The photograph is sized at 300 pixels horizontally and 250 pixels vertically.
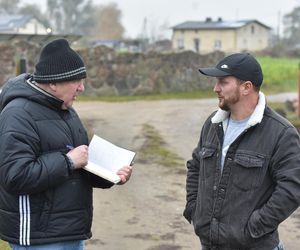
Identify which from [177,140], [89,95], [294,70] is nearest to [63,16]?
[294,70]

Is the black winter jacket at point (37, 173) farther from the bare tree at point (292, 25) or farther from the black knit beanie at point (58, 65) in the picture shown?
the bare tree at point (292, 25)

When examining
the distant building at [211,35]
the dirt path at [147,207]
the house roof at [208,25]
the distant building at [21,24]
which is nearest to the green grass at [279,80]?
the dirt path at [147,207]

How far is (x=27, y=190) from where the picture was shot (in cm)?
317

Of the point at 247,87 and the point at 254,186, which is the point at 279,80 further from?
the point at 254,186

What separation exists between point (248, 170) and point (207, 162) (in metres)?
0.28

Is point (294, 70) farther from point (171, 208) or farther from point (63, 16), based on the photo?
point (63, 16)

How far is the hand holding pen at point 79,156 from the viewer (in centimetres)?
330

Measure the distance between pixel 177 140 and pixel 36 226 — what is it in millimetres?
8920

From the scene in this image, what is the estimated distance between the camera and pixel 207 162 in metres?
3.56

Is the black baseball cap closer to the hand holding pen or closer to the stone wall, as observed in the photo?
the hand holding pen

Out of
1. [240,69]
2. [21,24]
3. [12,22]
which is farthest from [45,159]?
[12,22]

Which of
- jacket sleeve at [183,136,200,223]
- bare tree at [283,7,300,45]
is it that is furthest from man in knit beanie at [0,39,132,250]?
bare tree at [283,7,300,45]

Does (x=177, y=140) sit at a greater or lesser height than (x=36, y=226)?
lesser

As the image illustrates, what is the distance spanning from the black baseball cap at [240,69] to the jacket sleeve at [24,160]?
1002 mm
